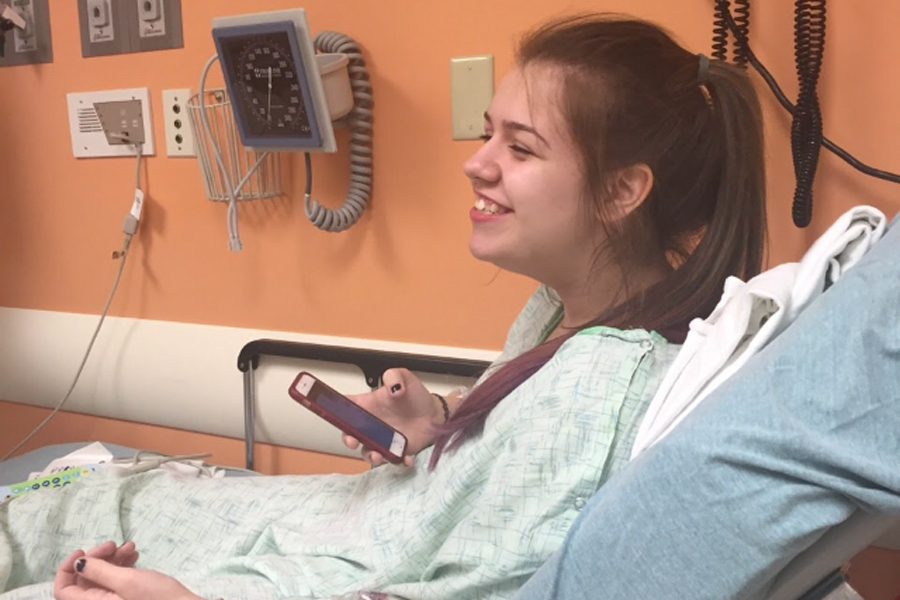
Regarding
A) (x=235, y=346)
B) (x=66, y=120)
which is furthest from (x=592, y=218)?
(x=66, y=120)

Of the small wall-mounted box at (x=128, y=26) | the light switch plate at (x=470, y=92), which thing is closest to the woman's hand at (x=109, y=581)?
the light switch plate at (x=470, y=92)

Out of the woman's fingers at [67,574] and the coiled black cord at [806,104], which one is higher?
the coiled black cord at [806,104]

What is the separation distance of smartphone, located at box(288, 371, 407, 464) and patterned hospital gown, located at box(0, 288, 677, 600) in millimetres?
50

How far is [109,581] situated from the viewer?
0.88 metres

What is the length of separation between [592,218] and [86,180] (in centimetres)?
131

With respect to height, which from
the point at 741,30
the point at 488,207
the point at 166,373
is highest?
the point at 741,30

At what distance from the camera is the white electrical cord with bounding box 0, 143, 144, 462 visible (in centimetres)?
176

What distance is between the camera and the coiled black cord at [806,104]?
1.13 meters

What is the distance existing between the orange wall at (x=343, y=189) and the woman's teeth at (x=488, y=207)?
424 mm

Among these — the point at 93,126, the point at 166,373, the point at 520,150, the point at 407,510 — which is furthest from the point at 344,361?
the point at 93,126

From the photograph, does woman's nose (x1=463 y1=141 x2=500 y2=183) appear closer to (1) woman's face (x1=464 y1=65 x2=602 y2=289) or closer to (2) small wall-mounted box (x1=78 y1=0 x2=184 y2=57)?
(1) woman's face (x1=464 y1=65 x2=602 y2=289)

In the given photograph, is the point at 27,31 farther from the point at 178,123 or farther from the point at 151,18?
the point at 178,123

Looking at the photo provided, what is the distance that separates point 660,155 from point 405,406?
1.61 feet

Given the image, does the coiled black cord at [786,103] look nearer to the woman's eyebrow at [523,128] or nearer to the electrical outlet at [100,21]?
the woman's eyebrow at [523,128]
